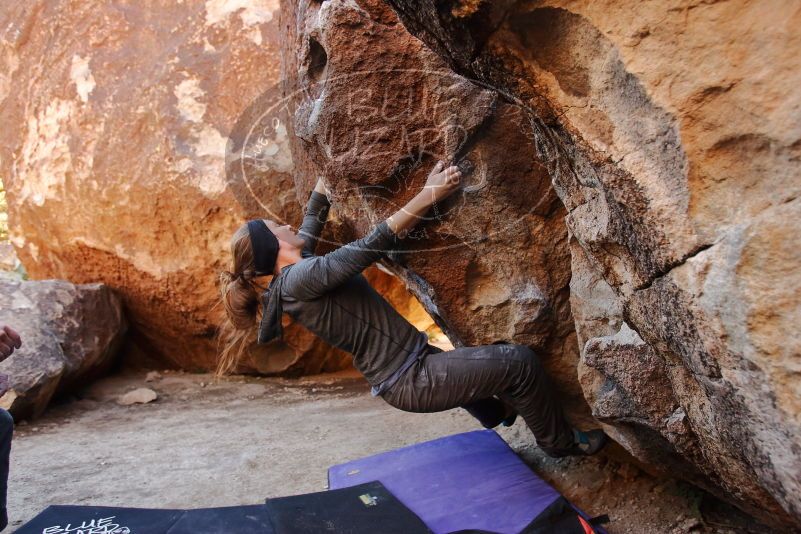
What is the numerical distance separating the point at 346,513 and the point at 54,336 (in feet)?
9.61

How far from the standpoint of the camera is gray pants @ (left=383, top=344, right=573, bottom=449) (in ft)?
8.50

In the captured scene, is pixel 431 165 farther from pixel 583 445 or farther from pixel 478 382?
pixel 583 445

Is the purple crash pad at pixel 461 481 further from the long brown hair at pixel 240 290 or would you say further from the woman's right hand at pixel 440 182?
the woman's right hand at pixel 440 182

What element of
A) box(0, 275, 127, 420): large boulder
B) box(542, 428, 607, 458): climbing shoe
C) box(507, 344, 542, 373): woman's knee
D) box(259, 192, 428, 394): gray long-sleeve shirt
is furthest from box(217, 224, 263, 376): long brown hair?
box(0, 275, 127, 420): large boulder

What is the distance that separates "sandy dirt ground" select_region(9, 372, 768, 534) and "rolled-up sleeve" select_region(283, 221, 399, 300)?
1.18 m

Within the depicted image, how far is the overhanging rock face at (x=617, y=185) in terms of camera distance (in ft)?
4.04

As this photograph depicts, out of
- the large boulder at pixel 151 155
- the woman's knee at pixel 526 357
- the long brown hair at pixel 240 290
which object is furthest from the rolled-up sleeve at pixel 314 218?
the large boulder at pixel 151 155

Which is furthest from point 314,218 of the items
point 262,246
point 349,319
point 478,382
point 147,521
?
point 147,521

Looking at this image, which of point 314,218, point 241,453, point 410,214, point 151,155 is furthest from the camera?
point 151,155

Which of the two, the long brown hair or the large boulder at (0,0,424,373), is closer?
the long brown hair

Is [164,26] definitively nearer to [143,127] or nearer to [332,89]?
[143,127]

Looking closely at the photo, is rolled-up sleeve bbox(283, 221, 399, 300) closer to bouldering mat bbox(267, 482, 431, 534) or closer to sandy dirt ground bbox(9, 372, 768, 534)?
bouldering mat bbox(267, 482, 431, 534)

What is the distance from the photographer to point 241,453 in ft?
12.2

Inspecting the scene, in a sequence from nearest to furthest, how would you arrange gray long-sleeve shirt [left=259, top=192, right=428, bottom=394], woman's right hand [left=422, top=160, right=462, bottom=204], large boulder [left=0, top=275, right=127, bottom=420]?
woman's right hand [left=422, top=160, right=462, bottom=204], gray long-sleeve shirt [left=259, top=192, right=428, bottom=394], large boulder [left=0, top=275, right=127, bottom=420]
